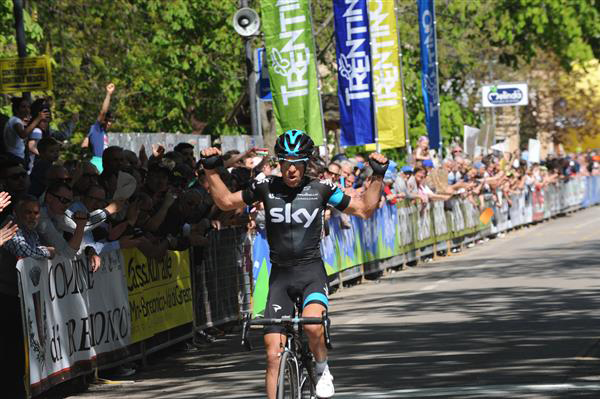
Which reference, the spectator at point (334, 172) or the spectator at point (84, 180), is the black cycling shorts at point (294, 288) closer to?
the spectator at point (84, 180)

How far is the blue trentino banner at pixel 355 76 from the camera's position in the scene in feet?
88.7

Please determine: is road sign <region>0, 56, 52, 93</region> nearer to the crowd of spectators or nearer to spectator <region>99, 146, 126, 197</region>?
the crowd of spectators

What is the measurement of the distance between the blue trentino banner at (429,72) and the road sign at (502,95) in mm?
17941

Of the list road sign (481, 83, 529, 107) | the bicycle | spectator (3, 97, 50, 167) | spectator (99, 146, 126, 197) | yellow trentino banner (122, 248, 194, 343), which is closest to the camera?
the bicycle

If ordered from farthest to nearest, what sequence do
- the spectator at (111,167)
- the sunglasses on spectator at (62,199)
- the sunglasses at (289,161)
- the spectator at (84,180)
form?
the spectator at (111,167), the spectator at (84,180), the sunglasses on spectator at (62,199), the sunglasses at (289,161)

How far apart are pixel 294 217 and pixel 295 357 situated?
94 centimetres

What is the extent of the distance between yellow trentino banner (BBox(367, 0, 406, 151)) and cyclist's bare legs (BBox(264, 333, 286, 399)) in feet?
63.0

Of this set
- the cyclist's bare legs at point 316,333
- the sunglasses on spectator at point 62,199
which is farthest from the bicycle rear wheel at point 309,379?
the sunglasses on spectator at point 62,199

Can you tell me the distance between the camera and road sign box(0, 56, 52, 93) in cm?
1950

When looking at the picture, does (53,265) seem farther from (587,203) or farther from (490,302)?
(587,203)

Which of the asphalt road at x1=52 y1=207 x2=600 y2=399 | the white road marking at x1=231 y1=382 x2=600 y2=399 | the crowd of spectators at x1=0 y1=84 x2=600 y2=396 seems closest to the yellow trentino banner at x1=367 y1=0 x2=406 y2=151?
the asphalt road at x1=52 y1=207 x2=600 y2=399

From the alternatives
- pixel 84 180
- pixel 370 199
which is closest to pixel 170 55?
pixel 84 180

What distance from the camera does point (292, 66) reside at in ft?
78.3

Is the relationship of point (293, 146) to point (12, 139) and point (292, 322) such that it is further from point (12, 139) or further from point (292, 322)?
point (12, 139)
